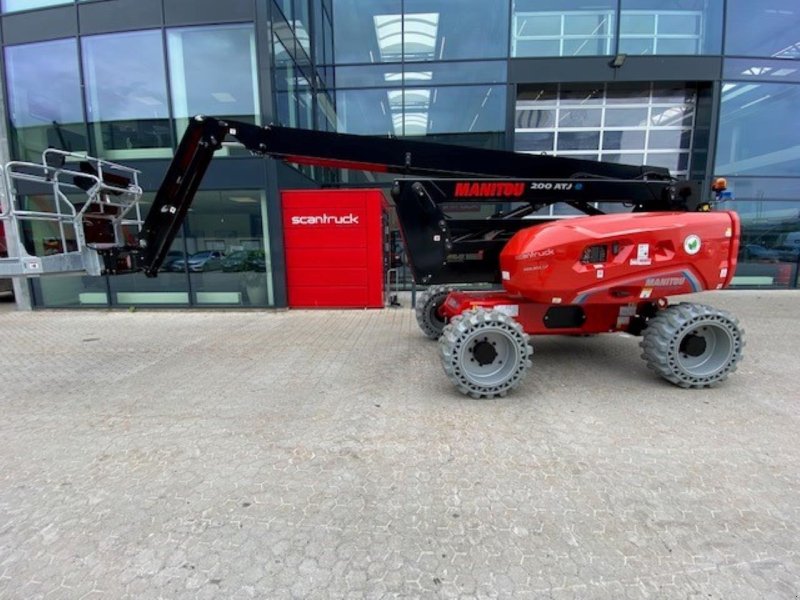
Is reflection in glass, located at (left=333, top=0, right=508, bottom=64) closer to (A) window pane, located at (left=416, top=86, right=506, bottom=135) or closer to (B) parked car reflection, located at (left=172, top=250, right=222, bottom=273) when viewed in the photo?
(A) window pane, located at (left=416, top=86, right=506, bottom=135)

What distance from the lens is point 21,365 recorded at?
584cm

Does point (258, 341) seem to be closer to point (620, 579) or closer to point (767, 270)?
point (620, 579)

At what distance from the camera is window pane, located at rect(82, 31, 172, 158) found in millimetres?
9297

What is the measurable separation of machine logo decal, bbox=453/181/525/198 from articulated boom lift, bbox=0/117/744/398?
1 cm

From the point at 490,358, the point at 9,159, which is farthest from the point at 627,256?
the point at 9,159

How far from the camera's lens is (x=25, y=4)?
9.48 m

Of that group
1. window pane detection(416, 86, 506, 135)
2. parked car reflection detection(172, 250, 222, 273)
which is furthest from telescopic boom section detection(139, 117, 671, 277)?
window pane detection(416, 86, 506, 135)

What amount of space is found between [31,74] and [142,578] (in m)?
12.5

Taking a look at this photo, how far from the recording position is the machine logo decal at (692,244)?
4.31 metres

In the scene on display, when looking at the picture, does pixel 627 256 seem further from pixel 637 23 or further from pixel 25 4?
pixel 25 4

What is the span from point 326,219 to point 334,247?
2.10ft

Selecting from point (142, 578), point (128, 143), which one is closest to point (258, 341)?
point (142, 578)

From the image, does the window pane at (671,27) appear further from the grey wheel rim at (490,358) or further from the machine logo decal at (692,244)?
the grey wheel rim at (490,358)

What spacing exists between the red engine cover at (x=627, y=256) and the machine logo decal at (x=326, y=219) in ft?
17.9
